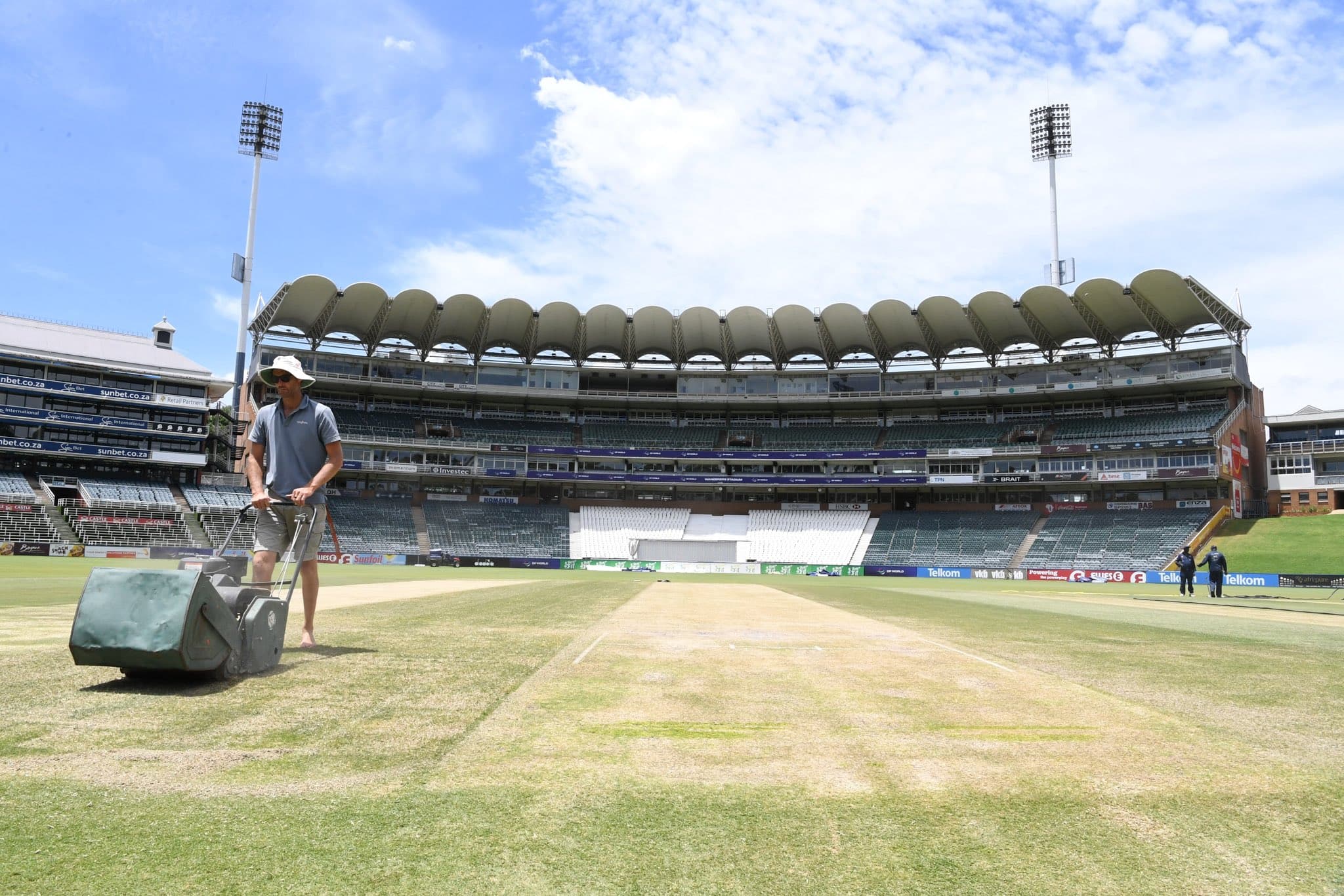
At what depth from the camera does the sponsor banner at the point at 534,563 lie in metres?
62.4

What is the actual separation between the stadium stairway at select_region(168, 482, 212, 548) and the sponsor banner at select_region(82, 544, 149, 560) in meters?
3.97

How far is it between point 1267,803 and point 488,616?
10.6m

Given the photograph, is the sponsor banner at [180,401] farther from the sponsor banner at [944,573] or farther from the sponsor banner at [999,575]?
the sponsor banner at [999,575]

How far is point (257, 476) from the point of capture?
7.18 meters

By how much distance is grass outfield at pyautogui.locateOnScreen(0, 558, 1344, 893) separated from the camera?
2.78 m

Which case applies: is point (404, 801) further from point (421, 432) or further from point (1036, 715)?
point (421, 432)

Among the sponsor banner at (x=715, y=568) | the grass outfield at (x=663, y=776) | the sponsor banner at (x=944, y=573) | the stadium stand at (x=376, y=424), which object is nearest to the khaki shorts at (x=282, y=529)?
the grass outfield at (x=663, y=776)

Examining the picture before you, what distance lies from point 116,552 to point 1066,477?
71.5 meters

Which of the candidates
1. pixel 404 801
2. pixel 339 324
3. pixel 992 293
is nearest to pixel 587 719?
pixel 404 801

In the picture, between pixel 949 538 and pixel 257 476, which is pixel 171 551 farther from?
pixel 949 538

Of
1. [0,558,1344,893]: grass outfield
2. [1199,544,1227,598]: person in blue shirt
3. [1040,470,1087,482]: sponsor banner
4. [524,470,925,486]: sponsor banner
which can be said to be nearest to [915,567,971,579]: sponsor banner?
[524,470,925,486]: sponsor banner

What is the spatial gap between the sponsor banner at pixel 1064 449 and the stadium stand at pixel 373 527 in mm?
52782

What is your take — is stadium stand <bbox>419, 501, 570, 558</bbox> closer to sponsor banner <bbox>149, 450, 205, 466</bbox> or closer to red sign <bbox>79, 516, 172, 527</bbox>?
red sign <bbox>79, 516, 172, 527</bbox>

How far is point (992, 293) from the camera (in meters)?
66.2
